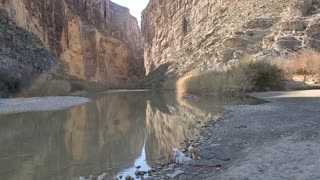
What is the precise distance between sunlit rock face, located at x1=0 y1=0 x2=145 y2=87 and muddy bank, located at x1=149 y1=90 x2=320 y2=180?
43.2m

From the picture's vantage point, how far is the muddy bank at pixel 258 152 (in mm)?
6848

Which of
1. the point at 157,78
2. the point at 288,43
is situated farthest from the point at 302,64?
the point at 157,78

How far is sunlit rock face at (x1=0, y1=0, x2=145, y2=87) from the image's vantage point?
65.6m

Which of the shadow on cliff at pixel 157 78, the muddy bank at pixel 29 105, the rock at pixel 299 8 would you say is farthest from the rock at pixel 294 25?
the muddy bank at pixel 29 105

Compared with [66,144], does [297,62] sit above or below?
above

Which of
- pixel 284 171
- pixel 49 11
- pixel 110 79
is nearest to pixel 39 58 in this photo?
pixel 49 11

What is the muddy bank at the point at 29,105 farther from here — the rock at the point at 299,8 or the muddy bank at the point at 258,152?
the rock at the point at 299,8

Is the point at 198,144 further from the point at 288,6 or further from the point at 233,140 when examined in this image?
the point at 288,6

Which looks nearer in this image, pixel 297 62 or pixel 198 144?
pixel 198 144

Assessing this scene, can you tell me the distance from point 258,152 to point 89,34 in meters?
97.1

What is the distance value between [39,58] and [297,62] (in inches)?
1163

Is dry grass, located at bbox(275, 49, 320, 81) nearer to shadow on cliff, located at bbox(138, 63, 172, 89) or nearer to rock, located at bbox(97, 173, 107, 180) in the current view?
shadow on cliff, located at bbox(138, 63, 172, 89)

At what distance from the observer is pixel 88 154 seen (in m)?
10.3

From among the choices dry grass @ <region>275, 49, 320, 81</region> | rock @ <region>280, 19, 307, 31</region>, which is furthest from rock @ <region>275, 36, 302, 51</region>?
dry grass @ <region>275, 49, 320, 81</region>
